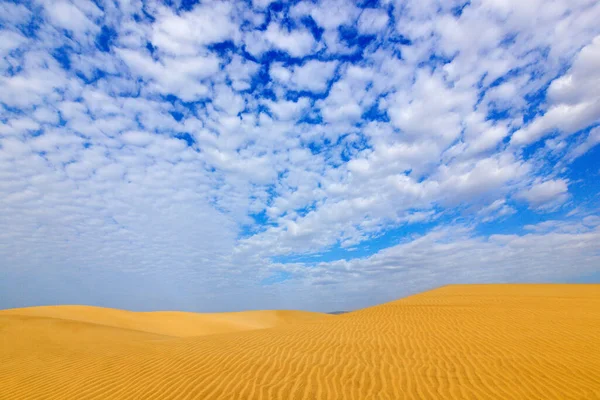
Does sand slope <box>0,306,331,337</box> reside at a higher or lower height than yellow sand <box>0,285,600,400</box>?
higher

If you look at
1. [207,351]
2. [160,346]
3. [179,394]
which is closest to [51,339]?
[160,346]

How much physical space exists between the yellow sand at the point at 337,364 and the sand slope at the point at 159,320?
13.6 meters

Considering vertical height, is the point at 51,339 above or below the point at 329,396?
above

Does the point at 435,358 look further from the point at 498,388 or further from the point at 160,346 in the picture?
the point at 160,346

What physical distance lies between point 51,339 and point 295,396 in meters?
12.3

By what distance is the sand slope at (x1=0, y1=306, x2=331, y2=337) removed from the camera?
2608 cm

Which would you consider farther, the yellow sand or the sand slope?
the sand slope

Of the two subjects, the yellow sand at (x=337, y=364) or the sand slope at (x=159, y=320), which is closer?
the yellow sand at (x=337, y=364)

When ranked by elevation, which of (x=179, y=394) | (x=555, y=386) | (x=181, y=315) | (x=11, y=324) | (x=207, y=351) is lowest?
(x=555, y=386)

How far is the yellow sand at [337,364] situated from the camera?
6109 mm

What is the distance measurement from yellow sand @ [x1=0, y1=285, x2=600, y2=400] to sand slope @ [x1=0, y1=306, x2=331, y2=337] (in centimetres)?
1363

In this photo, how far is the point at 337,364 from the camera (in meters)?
7.80

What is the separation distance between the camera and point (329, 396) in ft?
19.0

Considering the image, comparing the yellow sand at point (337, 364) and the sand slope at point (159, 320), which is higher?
the sand slope at point (159, 320)
